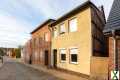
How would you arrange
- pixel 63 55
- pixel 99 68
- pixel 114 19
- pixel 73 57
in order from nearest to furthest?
pixel 114 19 < pixel 99 68 < pixel 73 57 < pixel 63 55

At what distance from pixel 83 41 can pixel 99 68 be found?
417 centimetres

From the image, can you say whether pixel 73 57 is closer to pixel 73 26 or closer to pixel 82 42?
pixel 82 42

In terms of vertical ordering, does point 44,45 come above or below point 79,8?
below

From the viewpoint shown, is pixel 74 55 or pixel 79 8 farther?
pixel 74 55

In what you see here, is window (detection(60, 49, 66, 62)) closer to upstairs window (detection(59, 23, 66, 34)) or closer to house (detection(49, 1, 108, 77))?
house (detection(49, 1, 108, 77))

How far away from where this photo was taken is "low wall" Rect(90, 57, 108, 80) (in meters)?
15.4

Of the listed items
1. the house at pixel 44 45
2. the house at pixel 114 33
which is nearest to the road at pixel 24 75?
the house at pixel 44 45

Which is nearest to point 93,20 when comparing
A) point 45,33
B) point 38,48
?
point 45,33

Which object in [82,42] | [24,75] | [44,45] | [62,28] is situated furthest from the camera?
[44,45]

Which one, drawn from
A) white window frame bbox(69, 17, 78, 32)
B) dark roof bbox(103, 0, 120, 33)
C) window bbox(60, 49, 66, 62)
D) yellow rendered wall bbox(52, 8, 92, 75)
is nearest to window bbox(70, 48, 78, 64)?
yellow rendered wall bbox(52, 8, 92, 75)

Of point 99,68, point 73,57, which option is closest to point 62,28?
point 73,57

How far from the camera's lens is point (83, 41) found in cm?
1978

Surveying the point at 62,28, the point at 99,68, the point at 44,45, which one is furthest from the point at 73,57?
the point at 44,45

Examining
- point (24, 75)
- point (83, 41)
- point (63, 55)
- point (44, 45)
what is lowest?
point (24, 75)
